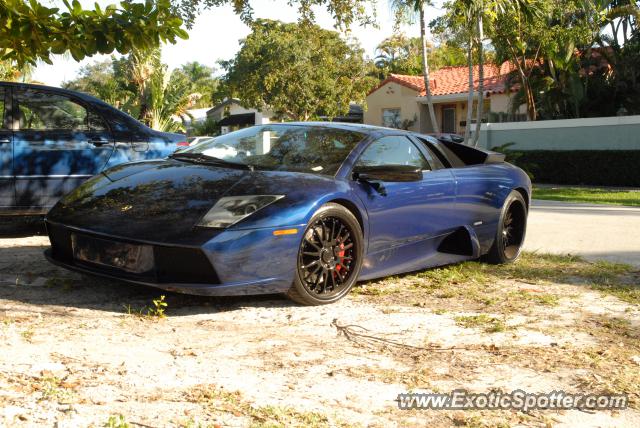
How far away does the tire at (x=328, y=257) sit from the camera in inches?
188

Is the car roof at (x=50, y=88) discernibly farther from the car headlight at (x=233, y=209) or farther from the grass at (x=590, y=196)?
the grass at (x=590, y=196)

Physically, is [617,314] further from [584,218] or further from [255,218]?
[584,218]

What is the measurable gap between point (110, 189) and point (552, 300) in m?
3.15

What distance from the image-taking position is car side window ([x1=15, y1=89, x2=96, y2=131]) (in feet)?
23.4

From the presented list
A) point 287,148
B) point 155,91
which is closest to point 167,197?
point 287,148

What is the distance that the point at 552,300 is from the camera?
17.8 ft

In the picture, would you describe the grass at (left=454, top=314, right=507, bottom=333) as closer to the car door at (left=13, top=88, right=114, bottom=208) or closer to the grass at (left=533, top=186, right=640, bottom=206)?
the car door at (left=13, top=88, right=114, bottom=208)

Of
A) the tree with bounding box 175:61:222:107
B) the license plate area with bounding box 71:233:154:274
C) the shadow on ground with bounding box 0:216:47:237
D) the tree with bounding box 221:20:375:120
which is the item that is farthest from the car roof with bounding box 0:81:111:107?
the tree with bounding box 175:61:222:107

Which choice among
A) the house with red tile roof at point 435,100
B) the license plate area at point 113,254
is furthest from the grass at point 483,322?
the house with red tile roof at point 435,100

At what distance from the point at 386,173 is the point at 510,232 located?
2.30 metres

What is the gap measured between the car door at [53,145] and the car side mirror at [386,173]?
3.06 meters

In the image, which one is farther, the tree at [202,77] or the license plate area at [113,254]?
the tree at [202,77]

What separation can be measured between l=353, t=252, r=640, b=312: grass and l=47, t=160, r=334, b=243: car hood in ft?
3.69

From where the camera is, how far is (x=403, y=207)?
555 centimetres
